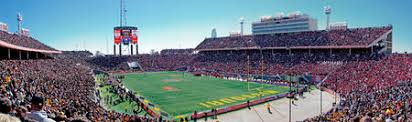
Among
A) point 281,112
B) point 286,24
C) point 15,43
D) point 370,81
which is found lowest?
point 281,112

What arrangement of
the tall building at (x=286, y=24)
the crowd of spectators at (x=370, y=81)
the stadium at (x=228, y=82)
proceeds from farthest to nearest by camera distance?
the tall building at (x=286, y=24)
the crowd of spectators at (x=370, y=81)
the stadium at (x=228, y=82)

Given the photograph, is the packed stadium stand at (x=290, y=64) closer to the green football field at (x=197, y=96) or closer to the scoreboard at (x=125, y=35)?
the scoreboard at (x=125, y=35)

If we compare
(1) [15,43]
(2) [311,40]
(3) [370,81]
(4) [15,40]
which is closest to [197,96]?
(3) [370,81]

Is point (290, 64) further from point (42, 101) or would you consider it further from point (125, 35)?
point (42, 101)

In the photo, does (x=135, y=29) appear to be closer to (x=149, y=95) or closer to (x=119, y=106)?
(x=149, y=95)

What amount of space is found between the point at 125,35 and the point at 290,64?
46.4 meters

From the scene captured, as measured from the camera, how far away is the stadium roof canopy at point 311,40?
167 feet

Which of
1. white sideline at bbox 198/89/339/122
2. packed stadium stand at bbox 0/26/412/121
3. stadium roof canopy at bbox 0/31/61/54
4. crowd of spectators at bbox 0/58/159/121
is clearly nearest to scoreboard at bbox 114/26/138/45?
packed stadium stand at bbox 0/26/412/121

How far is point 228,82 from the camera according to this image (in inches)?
1844

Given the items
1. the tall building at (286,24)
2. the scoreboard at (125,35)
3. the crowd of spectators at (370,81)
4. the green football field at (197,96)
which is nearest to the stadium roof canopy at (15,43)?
the green football field at (197,96)

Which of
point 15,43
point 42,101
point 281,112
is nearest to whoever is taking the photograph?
point 42,101

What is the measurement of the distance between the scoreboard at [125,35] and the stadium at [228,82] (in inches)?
10.6

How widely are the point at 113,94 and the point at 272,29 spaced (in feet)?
274


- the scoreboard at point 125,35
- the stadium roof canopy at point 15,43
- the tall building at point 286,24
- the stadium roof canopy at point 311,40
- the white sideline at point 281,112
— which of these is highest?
the tall building at point 286,24
